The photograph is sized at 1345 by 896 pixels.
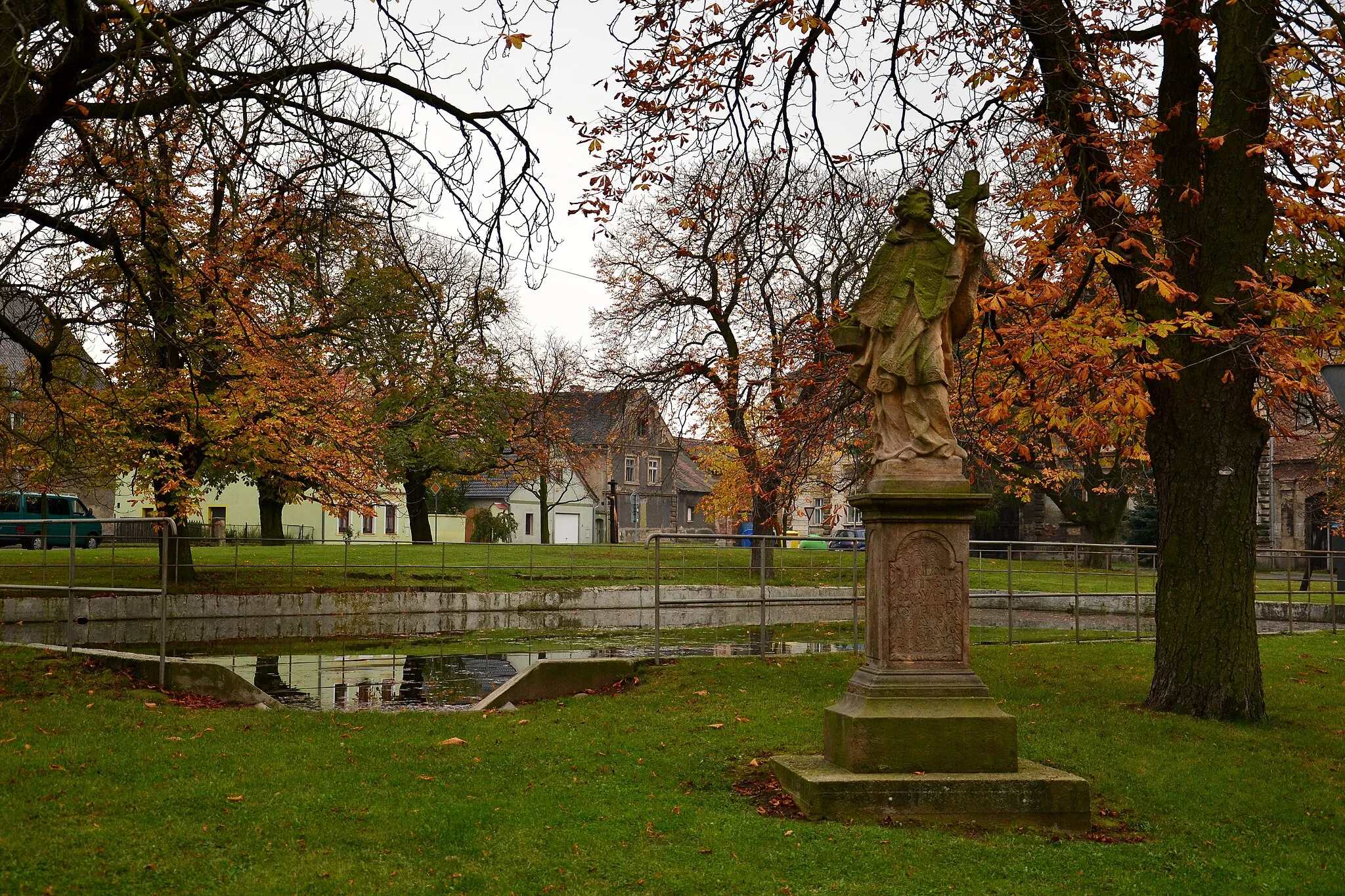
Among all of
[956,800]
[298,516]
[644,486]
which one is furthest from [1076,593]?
[644,486]

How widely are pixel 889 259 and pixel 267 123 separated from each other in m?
4.94

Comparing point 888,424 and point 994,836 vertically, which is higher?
point 888,424

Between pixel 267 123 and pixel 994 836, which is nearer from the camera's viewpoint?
pixel 994 836

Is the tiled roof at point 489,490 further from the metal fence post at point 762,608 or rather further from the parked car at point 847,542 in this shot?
the metal fence post at point 762,608

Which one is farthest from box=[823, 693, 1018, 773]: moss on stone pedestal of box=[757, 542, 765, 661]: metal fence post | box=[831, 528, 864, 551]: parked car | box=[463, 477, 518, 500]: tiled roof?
box=[463, 477, 518, 500]: tiled roof

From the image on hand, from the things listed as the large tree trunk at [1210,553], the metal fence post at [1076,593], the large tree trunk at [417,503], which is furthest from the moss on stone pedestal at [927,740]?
the large tree trunk at [417,503]

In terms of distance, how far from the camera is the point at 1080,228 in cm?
1052

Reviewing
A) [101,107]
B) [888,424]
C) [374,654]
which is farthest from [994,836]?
[374,654]

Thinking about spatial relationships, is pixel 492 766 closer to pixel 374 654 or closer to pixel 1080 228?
pixel 1080 228

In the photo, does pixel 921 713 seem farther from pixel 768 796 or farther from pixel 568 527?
pixel 568 527

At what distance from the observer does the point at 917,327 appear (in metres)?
7.30

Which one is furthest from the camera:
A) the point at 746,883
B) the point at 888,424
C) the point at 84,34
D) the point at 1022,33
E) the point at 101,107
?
the point at 1022,33

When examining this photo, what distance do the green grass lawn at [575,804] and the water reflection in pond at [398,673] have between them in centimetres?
243

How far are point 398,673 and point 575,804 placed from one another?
9.02 meters
